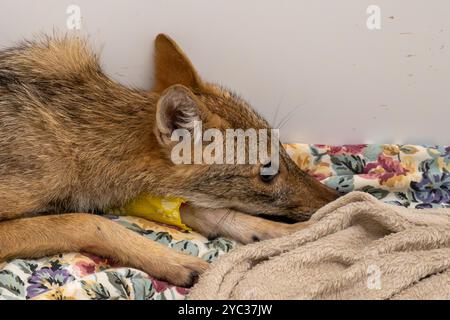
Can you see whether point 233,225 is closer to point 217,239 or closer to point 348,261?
point 217,239

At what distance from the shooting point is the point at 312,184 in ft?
11.8

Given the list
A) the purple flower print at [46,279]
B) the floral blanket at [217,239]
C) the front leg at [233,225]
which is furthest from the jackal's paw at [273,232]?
the purple flower print at [46,279]

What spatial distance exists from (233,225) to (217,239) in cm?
11

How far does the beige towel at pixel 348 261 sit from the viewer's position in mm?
2988

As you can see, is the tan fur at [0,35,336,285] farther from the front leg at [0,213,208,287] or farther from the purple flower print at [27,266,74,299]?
the purple flower print at [27,266,74,299]

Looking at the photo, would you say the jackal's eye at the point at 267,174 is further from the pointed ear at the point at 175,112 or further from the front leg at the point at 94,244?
the front leg at the point at 94,244

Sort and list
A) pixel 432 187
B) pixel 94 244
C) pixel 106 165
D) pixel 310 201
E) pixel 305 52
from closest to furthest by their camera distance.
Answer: pixel 94 244
pixel 106 165
pixel 310 201
pixel 305 52
pixel 432 187

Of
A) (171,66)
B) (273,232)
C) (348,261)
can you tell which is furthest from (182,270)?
(171,66)

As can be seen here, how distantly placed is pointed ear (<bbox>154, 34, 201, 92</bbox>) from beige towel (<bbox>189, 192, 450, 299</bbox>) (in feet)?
3.21

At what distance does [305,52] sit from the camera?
3957 millimetres

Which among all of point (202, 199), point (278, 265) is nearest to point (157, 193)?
point (202, 199)

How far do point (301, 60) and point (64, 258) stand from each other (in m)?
1.76

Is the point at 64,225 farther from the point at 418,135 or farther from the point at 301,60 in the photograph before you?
the point at 418,135

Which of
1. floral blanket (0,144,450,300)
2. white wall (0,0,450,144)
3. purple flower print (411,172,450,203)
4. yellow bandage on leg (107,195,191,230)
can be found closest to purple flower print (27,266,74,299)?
floral blanket (0,144,450,300)
